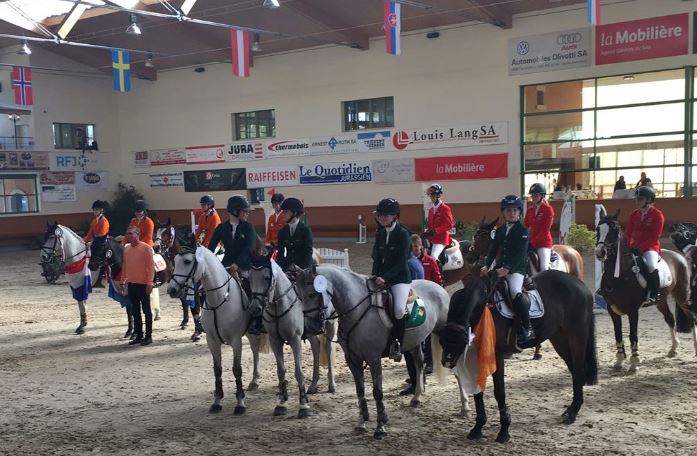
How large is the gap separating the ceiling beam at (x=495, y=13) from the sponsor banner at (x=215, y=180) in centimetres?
1259

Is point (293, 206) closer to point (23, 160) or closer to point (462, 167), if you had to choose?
point (462, 167)

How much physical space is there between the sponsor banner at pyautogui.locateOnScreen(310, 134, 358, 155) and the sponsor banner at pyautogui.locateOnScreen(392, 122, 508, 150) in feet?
6.21

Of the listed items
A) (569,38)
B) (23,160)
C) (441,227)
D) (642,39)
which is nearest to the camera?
(441,227)

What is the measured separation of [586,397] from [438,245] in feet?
13.9

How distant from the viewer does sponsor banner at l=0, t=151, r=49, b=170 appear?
90.5 feet

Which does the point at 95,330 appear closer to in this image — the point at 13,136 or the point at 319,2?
the point at 319,2

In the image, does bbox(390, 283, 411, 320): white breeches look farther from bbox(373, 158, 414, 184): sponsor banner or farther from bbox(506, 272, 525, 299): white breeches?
bbox(373, 158, 414, 184): sponsor banner

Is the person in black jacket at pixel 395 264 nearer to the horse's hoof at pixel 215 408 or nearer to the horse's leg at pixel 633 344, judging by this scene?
the horse's hoof at pixel 215 408

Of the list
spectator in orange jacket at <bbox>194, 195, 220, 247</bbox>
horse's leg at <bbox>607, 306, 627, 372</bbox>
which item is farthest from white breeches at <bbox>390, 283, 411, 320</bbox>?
spectator in orange jacket at <bbox>194, 195, 220, 247</bbox>

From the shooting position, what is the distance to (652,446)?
5.30m

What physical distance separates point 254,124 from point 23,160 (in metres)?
10.6

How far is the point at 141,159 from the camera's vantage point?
3144 centimetres

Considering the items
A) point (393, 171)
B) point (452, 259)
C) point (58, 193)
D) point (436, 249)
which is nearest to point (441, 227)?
point (436, 249)

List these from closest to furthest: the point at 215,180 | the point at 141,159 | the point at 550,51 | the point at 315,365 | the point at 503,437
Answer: the point at 503,437 < the point at 315,365 < the point at 550,51 < the point at 215,180 < the point at 141,159
